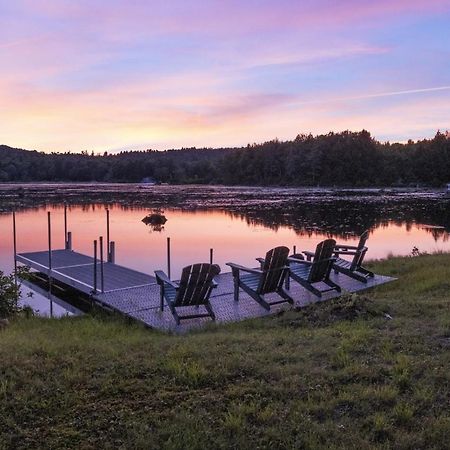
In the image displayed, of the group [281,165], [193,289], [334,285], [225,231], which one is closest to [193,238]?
[225,231]

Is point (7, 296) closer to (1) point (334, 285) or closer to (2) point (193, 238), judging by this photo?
(1) point (334, 285)

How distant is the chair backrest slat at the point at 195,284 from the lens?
6492 mm

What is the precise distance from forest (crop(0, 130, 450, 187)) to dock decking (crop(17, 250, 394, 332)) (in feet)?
212

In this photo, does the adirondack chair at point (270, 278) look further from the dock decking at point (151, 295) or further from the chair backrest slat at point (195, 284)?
the chair backrest slat at point (195, 284)

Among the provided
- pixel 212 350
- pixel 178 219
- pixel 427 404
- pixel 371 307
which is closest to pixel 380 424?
pixel 427 404

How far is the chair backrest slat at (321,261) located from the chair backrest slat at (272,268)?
0.69 meters

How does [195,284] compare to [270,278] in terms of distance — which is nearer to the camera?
[195,284]

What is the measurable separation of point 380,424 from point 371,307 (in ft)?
9.65

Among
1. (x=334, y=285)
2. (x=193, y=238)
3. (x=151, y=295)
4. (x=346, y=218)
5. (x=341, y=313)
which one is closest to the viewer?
(x=341, y=313)

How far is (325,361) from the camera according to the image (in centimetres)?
425

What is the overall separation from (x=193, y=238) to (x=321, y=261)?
41.1ft

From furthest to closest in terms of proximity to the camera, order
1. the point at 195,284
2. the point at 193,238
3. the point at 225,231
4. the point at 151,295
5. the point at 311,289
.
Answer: the point at 225,231 → the point at 193,238 → the point at 151,295 → the point at 311,289 → the point at 195,284

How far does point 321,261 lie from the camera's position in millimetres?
7891

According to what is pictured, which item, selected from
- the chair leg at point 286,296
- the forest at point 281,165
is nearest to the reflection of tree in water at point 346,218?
the chair leg at point 286,296
